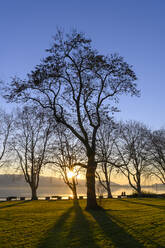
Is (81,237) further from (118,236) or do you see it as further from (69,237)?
(118,236)

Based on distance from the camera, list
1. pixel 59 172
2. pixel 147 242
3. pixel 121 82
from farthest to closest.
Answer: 1. pixel 59 172
2. pixel 121 82
3. pixel 147 242

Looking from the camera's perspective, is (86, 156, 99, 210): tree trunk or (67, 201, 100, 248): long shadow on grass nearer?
(67, 201, 100, 248): long shadow on grass

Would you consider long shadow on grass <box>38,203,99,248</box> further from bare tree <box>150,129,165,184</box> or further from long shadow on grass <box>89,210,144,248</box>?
bare tree <box>150,129,165,184</box>

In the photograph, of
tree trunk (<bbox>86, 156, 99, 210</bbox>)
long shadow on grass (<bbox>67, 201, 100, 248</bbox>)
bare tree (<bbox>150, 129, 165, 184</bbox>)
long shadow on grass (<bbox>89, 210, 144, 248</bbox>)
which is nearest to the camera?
long shadow on grass (<bbox>67, 201, 100, 248</bbox>)

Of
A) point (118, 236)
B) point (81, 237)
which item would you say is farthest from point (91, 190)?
point (81, 237)

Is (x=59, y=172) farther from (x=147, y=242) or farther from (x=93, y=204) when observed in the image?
(x=147, y=242)

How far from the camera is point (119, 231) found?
11.2 meters

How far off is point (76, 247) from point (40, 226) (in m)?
4.61

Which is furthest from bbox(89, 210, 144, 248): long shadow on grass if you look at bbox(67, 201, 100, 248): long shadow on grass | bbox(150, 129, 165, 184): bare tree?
bbox(150, 129, 165, 184): bare tree

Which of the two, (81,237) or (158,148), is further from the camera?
(158,148)

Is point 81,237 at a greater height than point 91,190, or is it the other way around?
point 91,190

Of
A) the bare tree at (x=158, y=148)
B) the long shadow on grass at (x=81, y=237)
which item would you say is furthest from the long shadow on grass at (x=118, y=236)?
the bare tree at (x=158, y=148)

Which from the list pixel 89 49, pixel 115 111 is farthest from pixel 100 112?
pixel 89 49

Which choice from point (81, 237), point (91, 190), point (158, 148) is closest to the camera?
point (81, 237)
